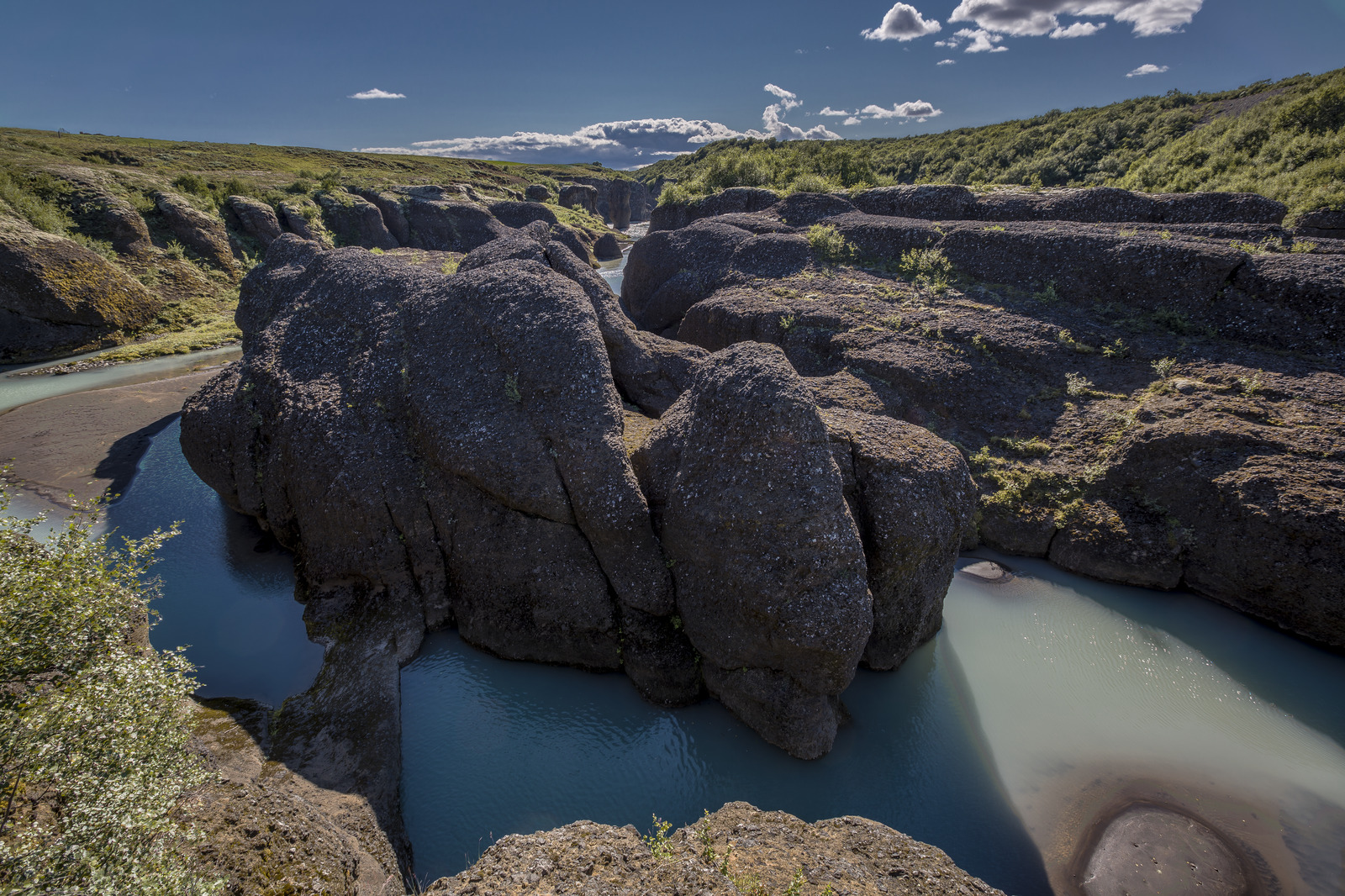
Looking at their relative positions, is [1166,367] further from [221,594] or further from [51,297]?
[51,297]

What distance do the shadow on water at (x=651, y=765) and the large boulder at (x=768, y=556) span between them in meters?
0.66

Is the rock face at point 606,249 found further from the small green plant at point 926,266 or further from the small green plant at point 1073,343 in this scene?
the small green plant at point 1073,343

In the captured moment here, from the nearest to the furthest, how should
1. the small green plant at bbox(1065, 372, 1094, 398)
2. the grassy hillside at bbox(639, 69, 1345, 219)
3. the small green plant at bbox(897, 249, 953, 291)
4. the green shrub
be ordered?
1. the green shrub
2. the small green plant at bbox(1065, 372, 1094, 398)
3. the small green plant at bbox(897, 249, 953, 291)
4. the grassy hillside at bbox(639, 69, 1345, 219)

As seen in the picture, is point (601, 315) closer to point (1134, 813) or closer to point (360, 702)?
point (360, 702)

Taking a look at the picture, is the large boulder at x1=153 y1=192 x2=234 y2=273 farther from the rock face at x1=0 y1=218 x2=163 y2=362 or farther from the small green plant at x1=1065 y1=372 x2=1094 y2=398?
the small green plant at x1=1065 y1=372 x2=1094 y2=398

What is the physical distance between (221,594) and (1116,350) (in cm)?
2330

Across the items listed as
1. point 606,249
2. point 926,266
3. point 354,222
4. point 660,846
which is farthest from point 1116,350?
point 606,249

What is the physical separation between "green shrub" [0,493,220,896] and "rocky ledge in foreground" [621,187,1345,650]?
46.6ft

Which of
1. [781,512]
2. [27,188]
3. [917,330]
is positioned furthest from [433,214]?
[781,512]

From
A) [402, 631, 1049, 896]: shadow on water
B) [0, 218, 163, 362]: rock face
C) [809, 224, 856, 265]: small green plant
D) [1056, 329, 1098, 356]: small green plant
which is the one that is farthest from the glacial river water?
[0, 218, 163, 362]: rock face

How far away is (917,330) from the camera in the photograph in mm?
16094

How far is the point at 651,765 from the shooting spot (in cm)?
841

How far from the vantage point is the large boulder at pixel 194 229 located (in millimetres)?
34719

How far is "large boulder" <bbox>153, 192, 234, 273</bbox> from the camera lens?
3472cm
